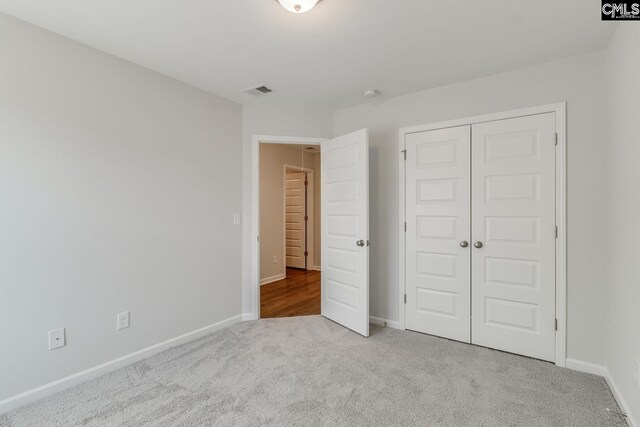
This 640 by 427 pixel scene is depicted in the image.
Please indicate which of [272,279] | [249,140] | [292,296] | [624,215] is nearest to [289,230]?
[272,279]

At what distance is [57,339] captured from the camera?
2.05m

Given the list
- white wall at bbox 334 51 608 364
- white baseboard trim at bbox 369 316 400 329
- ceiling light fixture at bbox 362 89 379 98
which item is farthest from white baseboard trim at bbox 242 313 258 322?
white wall at bbox 334 51 608 364

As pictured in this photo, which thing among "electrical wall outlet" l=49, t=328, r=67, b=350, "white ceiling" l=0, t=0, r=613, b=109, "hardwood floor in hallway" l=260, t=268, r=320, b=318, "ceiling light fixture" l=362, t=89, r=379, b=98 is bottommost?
"hardwood floor in hallway" l=260, t=268, r=320, b=318

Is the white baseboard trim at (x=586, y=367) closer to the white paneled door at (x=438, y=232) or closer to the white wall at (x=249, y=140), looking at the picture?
the white paneled door at (x=438, y=232)

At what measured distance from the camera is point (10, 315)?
6.10 ft

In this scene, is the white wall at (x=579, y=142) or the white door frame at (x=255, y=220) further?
the white door frame at (x=255, y=220)

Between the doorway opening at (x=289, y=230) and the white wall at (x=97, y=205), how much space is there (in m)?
1.05

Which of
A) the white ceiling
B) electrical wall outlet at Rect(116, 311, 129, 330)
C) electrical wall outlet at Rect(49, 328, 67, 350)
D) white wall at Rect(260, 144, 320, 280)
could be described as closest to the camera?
the white ceiling

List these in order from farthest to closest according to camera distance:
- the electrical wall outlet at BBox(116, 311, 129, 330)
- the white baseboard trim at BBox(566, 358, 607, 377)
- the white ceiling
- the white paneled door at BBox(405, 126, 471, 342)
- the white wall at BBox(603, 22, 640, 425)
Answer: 1. the white paneled door at BBox(405, 126, 471, 342)
2. the electrical wall outlet at BBox(116, 311, 129, 330)
3. the white baseboard trim at BBox(566, 358, 607, 377)
4. the white ceiling
5. the white wall at BBox(603, 22, 640, 425)

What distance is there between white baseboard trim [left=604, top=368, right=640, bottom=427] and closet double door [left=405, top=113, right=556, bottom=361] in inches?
13.3

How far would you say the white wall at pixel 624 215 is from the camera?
1655 mm

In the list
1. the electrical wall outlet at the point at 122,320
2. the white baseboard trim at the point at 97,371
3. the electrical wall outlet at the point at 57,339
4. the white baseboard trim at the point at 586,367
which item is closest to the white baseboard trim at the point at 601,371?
the white baseboard trim at the point at 586,367

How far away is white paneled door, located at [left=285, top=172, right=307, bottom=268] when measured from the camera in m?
6.34

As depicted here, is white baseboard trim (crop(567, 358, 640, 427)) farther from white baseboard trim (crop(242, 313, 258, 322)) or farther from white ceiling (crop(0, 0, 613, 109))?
white baseboard trim (crop(242, 313, 258, 322))
